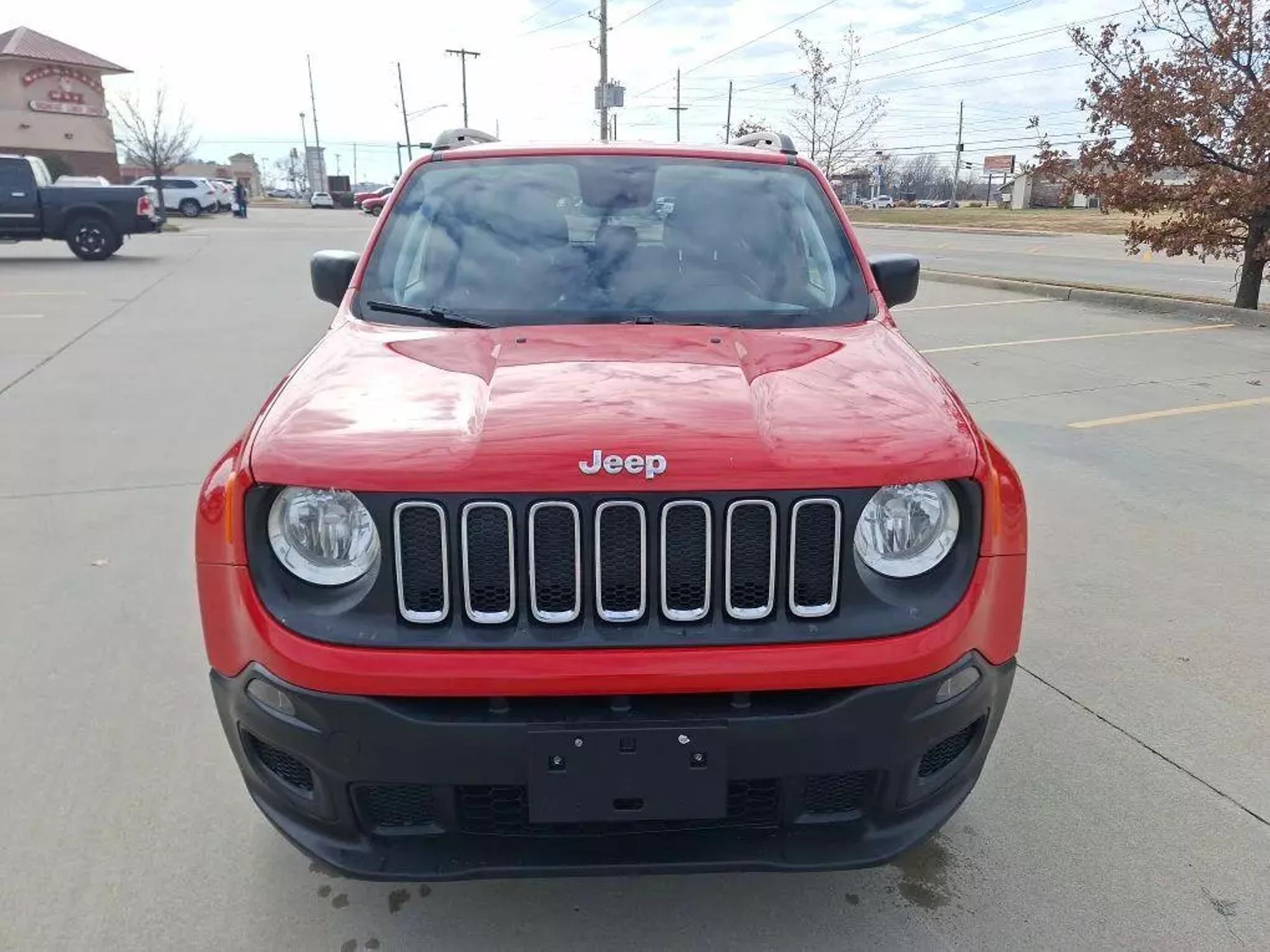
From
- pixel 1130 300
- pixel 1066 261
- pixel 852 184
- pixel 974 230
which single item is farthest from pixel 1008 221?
pixel 1130 300

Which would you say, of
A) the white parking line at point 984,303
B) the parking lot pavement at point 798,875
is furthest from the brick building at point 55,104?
the parking lot pavement at point 798,875

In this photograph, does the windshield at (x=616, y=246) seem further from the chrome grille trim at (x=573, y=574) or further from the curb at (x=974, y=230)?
the curb at (x=974, y=230)

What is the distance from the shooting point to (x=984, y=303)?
572 inches

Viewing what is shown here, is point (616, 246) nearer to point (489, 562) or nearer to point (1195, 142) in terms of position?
point (489, 562)

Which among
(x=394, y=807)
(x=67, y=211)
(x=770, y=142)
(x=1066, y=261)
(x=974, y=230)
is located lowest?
(x=974, y=230)

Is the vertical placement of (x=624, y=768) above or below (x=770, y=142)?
below

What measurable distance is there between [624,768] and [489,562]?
1.57ft

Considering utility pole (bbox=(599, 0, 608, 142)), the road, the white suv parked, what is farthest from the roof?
the road

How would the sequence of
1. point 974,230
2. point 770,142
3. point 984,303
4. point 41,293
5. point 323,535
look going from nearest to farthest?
point 323,535
point 770,142
point 984,303
point 41,293
point 974,230

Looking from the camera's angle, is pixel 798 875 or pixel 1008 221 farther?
pixel 1008 221

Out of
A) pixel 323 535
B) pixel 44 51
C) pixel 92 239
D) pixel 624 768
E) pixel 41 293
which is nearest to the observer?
pixel 624 768

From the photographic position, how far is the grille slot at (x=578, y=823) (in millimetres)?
2037

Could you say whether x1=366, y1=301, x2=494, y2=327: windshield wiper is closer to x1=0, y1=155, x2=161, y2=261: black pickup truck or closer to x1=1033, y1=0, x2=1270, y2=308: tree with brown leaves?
x1=1033, y1=0, x2=1270, y2=308: tree with brown leaves

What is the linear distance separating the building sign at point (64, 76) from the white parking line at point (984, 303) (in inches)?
2112
